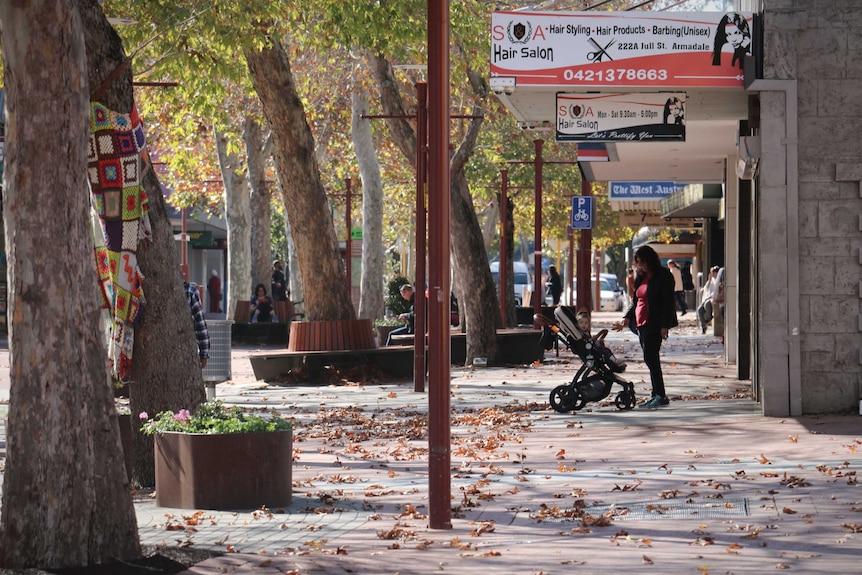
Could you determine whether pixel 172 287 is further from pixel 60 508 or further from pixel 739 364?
pixel 739 364

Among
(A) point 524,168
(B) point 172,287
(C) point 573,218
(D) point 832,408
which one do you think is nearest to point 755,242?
(D) point 832,408

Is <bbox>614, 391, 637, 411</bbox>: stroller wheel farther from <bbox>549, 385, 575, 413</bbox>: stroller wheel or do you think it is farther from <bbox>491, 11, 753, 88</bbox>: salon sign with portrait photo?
<bbox>491, 11, 753, 88</bbox>: salon sign with portrait photo

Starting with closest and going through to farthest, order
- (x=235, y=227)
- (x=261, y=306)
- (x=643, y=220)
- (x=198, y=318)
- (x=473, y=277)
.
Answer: (x=198, y=318) < (x=473, y=277) < (x=261, y=306) < (x=235, y=227) < (x=643, y=220)

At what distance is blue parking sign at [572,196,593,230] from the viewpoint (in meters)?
27.0

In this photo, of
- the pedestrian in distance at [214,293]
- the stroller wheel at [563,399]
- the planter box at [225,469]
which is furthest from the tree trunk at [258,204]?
the planter box at [225,469]

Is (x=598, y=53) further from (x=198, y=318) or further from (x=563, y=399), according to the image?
(x=198, y=318)

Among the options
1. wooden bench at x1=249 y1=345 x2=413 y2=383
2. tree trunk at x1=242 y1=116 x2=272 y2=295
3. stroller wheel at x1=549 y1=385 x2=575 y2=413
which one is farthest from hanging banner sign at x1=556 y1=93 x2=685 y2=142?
tree trunk at x1=242 y1=116 x2=272 y2=295

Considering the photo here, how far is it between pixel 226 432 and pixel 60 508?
81.5 inches

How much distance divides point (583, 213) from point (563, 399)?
40.2 ft

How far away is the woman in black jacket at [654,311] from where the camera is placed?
15211 mm

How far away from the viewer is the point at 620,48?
47.6 ft

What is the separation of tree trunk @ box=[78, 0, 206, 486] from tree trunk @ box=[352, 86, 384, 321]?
883 inches

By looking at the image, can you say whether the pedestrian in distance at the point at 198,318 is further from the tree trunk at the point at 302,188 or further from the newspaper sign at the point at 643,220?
the newspaper sign at the point at 643,220

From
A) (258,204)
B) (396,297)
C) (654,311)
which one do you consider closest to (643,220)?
(396,297)
